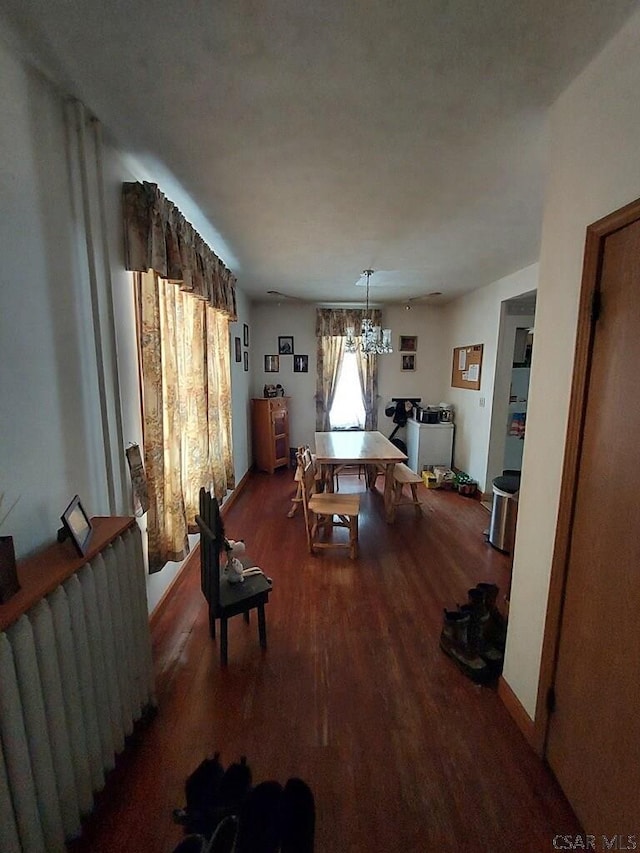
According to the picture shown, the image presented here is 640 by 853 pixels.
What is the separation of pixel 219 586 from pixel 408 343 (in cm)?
476

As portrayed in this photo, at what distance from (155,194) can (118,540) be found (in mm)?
1664

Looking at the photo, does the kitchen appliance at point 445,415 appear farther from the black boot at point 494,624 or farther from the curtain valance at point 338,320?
the black boot at point 494,624

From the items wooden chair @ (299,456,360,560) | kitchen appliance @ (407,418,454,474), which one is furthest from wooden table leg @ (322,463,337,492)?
kitchen appliance @ (407,418,454,474)

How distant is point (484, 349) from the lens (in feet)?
14.0

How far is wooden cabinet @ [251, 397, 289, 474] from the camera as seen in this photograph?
5.14 m

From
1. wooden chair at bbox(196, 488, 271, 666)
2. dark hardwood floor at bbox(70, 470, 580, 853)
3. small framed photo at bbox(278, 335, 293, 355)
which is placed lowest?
dark hardwood floor at bbox(70, 470, 580, 853)

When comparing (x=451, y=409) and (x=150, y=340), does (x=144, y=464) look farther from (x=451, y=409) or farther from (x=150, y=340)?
(x=451, y=409)

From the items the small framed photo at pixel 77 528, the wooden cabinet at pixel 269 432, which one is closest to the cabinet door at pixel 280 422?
the wooden cabinet at pixel 269 432

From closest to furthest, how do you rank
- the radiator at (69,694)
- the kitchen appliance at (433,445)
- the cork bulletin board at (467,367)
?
the radiator at (69,694), the cork bulletin board at (467,367), the kitchen appliance at (433,445)

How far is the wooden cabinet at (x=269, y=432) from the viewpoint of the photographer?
16.9 ft

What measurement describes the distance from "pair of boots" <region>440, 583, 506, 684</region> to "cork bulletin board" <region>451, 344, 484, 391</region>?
309 centimetres

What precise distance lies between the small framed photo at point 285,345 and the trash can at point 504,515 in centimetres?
361

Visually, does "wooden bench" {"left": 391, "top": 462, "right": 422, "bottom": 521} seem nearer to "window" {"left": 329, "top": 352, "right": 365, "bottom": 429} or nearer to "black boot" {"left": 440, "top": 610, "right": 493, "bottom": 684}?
"black boot" {"left": 440, "top": 610, "right": 493, "bottom": 684}

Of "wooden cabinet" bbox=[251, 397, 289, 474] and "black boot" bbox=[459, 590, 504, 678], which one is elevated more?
"wooden cabinet" bbox=[251, 397, 289, 474]
